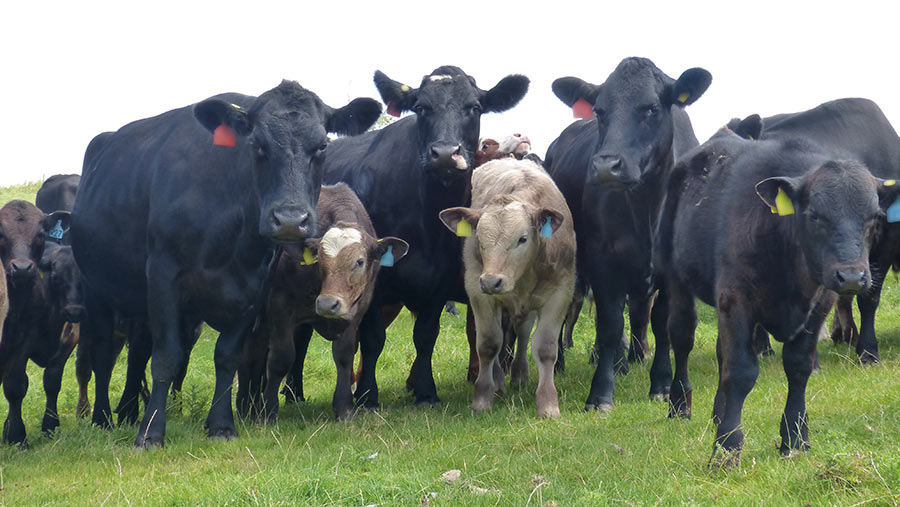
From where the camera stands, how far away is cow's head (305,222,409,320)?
8.11 m

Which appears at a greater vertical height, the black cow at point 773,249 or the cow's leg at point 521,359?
the black cow at point 773,249

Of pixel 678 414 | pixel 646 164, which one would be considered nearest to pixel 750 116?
pixel 646 164

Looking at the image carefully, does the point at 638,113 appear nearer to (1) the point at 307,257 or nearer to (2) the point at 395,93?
(2) the point at 395,93

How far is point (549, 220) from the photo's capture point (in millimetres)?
8180

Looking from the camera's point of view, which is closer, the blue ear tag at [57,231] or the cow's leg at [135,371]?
the cow's leg at [135,371]

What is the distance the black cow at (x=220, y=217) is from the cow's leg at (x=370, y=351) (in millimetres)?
1503

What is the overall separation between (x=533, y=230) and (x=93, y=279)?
3.88 m

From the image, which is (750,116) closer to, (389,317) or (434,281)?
(434,281)

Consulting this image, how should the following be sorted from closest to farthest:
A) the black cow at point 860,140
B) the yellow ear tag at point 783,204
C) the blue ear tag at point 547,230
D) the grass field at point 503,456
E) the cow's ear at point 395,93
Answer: the grass field at point 503,456, the yellow ear tag at point 783,204, the blue ear tag at point 547,230, the cow's ear at point 395,93, the black cow at point 860,140

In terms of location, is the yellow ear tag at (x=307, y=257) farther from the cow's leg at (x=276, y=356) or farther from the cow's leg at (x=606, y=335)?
the cow's leg at (x=606, y=335)

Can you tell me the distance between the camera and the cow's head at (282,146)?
7289mm

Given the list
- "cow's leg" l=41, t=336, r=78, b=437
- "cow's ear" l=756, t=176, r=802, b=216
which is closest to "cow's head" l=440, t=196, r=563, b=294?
"cow's ear" l=756, t=176, r=802, b=216

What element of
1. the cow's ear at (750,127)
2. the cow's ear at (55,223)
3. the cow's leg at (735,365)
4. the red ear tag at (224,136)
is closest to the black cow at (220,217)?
the red ear tag at (224,136)

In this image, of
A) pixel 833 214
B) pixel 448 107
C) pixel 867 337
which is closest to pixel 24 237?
pixel 448 107
